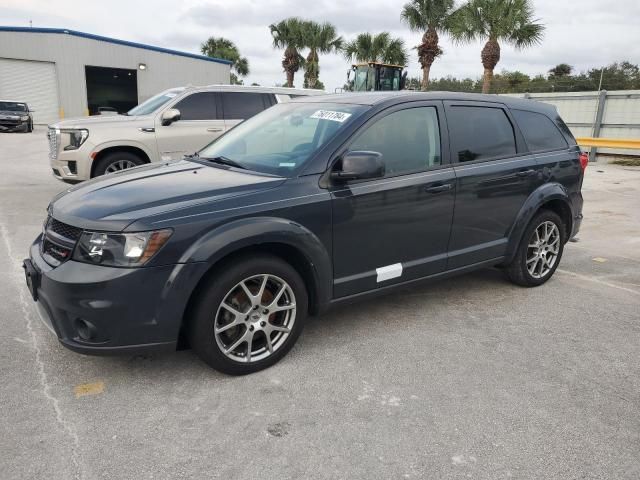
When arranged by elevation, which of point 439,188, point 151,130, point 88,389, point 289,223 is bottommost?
point 88,389

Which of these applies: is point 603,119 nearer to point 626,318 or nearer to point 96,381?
point 626,318

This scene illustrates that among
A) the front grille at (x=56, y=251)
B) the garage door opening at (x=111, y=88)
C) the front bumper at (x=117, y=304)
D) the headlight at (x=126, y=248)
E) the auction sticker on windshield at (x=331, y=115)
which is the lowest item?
the front bumper at (x=117, y=304)

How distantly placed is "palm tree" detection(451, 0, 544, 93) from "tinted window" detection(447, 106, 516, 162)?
20782mm

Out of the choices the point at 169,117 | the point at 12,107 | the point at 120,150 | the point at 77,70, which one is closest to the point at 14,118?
the point at 12,107

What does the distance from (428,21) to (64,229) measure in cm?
3056

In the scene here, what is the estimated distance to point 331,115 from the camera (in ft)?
12.3

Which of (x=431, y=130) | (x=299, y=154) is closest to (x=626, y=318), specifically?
(x=431, y=130)

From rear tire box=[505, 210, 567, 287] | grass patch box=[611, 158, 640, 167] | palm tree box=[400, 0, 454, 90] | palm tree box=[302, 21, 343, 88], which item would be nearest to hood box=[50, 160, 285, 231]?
rear tire box=[505, 210, 567, 287]

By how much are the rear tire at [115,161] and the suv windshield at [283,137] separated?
397 centimetres

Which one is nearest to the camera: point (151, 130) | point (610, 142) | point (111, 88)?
point (151, 130)

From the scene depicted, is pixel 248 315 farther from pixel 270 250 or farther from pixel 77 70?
pixel 77 70

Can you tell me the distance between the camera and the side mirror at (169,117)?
7.74 metres

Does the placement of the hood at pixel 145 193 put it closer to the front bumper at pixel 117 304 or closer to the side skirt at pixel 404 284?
the front bumper at pixel 117 304

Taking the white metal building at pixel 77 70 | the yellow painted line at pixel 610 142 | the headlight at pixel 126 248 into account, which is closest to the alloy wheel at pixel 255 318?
the headlight at pixel 126 248
